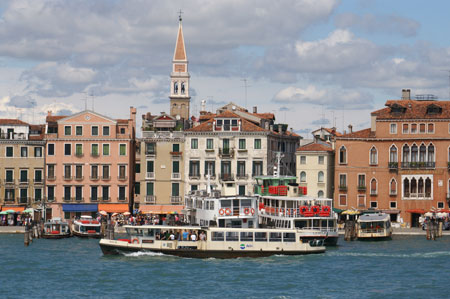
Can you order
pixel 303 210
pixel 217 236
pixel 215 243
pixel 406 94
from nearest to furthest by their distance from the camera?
pixel 215 243 → pixel 217 236 → pixel 303 210 → pixel 406 94

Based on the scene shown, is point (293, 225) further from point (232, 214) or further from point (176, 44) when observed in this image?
point (176, 44)

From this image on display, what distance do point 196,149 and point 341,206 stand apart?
13223 mm

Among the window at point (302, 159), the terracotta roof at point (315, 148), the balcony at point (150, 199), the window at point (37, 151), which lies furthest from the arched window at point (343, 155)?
the window at point (37, 151)

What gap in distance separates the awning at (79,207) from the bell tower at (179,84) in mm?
37119

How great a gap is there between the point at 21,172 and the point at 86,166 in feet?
18.5

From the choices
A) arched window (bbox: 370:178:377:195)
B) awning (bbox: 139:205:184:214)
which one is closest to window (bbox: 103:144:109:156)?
awning (bbox: 139:205:184:214)

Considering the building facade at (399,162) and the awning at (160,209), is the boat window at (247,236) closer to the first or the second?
the building facade at (399,162)

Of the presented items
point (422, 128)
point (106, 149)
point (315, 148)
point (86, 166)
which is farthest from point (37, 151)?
point (422, 128)

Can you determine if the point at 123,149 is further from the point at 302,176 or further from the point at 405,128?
the point at 405,128

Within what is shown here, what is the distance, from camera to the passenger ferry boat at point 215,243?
6153 centimetres

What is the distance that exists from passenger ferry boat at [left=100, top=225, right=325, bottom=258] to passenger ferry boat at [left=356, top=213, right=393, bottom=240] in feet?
49.8

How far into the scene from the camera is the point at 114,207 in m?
90.2

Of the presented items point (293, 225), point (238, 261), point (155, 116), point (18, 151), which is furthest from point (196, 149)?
point (238, 261)

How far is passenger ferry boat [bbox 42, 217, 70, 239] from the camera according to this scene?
256ft
